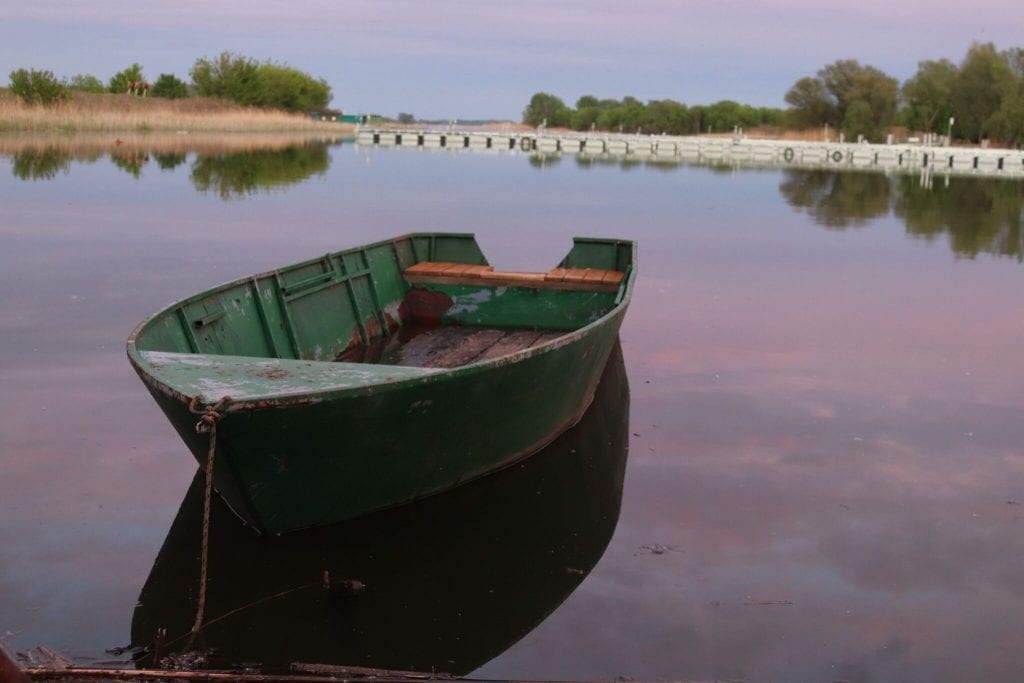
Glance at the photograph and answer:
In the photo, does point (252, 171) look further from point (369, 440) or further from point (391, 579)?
point (391, 579)

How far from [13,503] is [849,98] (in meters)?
79.3

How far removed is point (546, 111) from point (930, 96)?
2090 inches

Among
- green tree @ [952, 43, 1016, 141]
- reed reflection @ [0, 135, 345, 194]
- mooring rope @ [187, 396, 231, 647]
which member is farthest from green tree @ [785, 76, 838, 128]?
mooring rope @ [187, 396, 231, 647]

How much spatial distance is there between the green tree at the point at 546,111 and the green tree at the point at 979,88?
171ft

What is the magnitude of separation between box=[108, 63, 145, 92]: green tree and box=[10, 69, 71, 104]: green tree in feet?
92.8

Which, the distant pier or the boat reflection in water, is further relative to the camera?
the distant pier

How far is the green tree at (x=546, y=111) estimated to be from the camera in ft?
401

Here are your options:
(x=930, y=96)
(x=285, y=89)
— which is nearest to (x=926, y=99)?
(x=930, y=96)

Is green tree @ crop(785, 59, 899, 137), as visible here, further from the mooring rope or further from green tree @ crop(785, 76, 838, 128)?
the mooring rope

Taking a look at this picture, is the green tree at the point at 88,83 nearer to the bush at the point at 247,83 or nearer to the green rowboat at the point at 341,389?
the bush at the point at 247,83

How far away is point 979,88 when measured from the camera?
7231 cm

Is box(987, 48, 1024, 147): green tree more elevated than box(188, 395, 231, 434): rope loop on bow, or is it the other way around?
box(987, 48, 1024, 147): green tree

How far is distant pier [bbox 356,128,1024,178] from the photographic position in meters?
56.1

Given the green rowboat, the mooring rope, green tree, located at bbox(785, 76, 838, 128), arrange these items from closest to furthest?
the mooring rope
the green rowboat
green tree, located at bbox(785, 76, 838, 128)
